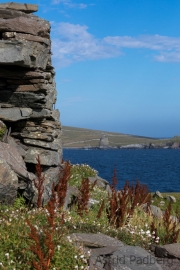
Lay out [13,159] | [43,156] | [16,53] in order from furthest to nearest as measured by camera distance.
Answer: [43,156], [16,53], [13,159]

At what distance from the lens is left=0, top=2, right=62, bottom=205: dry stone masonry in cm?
1323

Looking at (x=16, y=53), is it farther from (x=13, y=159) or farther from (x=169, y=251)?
(x=169, y=251)

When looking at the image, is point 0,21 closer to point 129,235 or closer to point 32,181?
point 32,181

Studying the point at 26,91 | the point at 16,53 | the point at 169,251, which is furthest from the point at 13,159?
the point at 169,251

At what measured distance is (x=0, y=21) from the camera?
14.1 metres

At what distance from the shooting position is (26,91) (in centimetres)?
1453

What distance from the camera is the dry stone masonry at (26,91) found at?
13227 millimetres

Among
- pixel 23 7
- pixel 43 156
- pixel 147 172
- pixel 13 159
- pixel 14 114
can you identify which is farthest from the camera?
pixel 147 172

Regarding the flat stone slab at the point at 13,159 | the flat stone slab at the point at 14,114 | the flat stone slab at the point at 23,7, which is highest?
the flat stone slab at the point at 23,7

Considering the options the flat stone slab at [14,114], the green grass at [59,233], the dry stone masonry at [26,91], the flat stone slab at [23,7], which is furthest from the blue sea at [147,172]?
the flat stone slab at [23,7]

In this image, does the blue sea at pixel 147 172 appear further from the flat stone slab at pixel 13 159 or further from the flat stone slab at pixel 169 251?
the flat stone slab at pixel 169 251

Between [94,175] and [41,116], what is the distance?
30.2ft

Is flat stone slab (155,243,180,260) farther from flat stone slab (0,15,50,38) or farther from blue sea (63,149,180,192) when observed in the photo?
blue sea (63,149,180,192)

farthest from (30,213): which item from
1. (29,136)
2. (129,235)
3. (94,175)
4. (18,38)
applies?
(94,175)
